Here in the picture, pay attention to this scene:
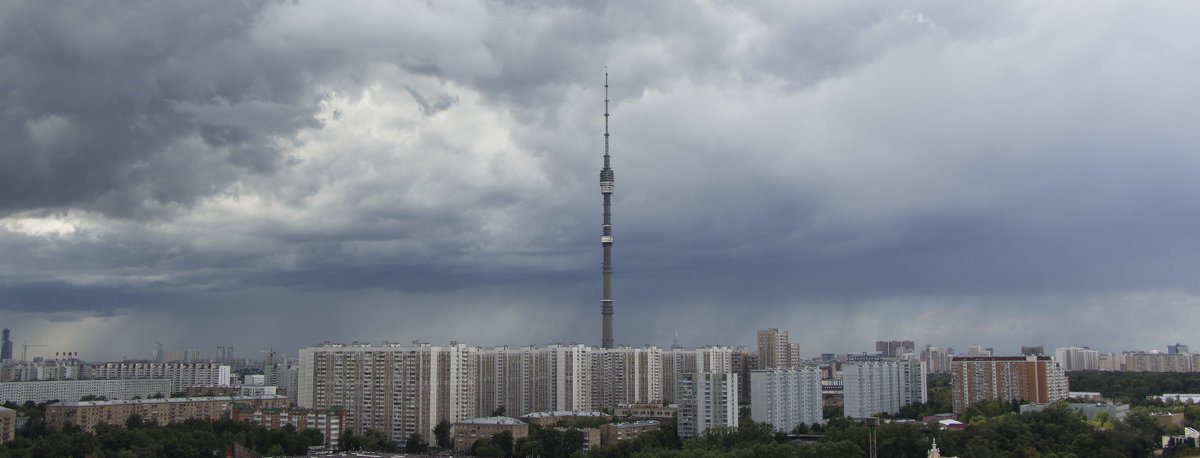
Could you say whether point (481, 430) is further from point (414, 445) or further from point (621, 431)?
point (621, 431)

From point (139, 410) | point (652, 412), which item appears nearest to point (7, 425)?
point (139, 410)

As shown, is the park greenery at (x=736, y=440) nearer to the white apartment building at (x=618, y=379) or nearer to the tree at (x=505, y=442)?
the tree at (x=505, y=442)

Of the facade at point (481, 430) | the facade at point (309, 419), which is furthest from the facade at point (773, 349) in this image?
the facade at point (309, 419)

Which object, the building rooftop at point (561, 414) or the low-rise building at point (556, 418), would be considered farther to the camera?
the building rooftop at point (561, 414)

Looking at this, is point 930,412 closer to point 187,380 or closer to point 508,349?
point 508,349

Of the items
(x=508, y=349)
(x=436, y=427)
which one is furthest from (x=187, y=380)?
(x=436, y=427)

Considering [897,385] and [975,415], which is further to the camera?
[897,385]
